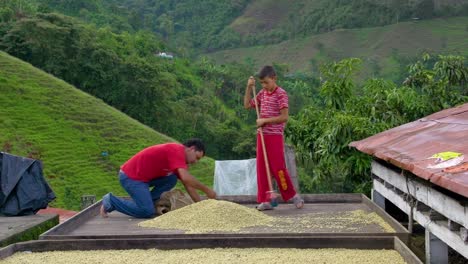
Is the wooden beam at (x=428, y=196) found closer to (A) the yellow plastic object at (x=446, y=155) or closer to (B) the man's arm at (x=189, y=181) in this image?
(A) the yellow plastic object at (x=446, y=155)

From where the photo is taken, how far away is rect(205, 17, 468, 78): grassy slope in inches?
2128

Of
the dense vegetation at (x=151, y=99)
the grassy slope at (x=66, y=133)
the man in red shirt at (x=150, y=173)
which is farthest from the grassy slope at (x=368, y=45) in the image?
the man in red shirt at (x=150, y=173)

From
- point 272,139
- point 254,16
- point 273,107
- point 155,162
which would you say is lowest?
point 155,162

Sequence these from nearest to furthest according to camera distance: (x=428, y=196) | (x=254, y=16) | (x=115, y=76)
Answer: (x=428, y=196) < (x=115, y=76) < (x=254, y=16)

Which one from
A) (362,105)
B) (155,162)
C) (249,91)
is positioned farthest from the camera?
(362,105)

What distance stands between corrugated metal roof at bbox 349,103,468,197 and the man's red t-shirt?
1.46 m

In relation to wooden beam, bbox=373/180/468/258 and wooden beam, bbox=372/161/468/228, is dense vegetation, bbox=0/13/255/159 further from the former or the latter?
wooden beam, bbox=373/180/468/258

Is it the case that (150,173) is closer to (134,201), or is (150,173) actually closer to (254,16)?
(134,201)

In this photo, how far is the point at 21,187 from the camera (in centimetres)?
589

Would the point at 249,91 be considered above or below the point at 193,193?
above

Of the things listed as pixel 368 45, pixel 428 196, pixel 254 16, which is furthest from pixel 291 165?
pixel 254 16

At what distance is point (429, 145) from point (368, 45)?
182 feet

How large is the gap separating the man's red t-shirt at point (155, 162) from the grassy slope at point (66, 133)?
15.4 m

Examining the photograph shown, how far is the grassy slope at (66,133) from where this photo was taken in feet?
72.5
